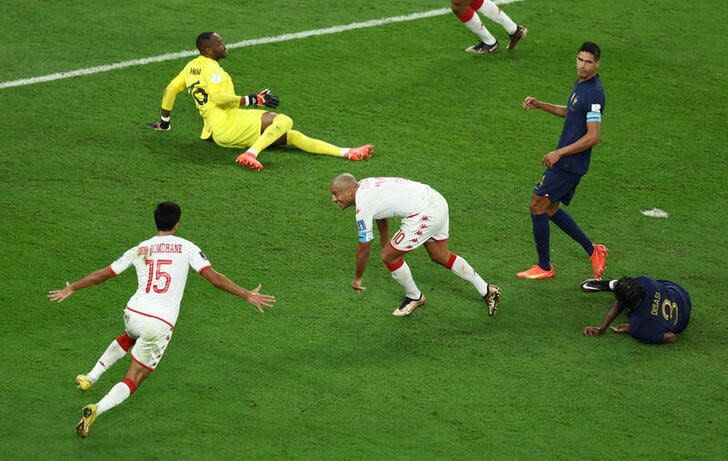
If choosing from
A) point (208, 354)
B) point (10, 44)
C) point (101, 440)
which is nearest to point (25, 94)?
point (10, 44)

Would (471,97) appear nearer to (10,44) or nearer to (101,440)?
(10,44)

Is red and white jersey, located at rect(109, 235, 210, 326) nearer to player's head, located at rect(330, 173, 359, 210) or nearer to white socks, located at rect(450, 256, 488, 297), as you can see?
player's head, located at rect(330, 173, 359, 210)

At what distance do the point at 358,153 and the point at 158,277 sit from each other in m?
4.92

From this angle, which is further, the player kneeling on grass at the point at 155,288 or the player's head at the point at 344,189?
the player's head at the point at 344,189

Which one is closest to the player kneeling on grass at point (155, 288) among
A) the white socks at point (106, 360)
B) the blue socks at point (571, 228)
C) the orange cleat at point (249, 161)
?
the white socks at point (106, 360)

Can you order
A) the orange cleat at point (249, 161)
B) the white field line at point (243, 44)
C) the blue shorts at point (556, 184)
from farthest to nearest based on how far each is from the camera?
1. the white field line at point (243, 44)
2. the orange cleat at point (249, 161)
3. the blue shorts at point (556, 184)

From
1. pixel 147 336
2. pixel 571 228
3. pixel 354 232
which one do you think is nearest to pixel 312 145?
pixel 354 232

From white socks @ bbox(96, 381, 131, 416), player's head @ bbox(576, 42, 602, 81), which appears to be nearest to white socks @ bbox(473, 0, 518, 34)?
player's head @ bbox(576, 42, 602, 81)

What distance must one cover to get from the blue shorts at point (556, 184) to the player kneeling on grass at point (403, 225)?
1.01m

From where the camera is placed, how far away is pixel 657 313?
32.6 feet

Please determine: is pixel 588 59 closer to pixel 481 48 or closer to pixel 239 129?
pixel 239 129

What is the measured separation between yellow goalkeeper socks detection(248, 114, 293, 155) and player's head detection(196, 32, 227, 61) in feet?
3.33

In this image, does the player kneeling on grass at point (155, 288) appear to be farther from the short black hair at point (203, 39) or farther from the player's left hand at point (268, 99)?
the short black hair at point (203, 39)

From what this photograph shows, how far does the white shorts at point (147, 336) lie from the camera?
28.2 ft
